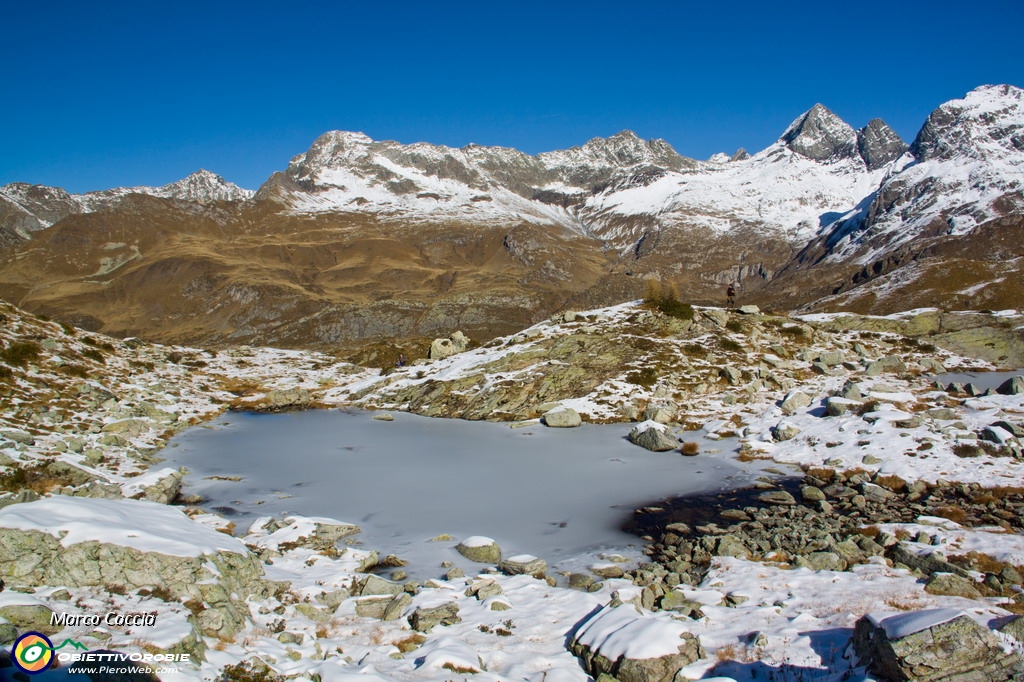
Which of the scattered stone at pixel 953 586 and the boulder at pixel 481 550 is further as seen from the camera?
the boulder at pixel 481 550

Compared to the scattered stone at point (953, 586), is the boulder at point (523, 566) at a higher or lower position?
lower

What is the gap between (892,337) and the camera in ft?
180

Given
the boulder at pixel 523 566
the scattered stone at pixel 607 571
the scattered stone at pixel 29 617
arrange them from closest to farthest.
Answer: the scattered stone at pixel 29 617
the scattered stone at pixel 607 571
the boulder at pixel 523 566

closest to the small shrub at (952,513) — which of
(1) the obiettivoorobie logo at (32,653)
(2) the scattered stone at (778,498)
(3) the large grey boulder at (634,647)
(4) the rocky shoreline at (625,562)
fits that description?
(4) the rocky shoreline at (625,562)

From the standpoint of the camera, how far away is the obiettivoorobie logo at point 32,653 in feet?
28.6

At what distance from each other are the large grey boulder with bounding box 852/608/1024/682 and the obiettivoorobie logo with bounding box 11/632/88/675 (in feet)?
45.5

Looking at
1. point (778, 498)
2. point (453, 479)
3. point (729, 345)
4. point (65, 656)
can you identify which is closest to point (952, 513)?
point (778, 498)

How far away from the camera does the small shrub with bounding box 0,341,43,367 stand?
3528cm

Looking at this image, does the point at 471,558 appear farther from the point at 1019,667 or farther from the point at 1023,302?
the point at 1023,302

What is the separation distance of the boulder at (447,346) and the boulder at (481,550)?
4308 cm

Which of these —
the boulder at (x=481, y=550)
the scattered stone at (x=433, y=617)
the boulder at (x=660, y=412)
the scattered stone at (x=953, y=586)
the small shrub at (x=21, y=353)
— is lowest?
the scattered stone at (x=433, y=617)

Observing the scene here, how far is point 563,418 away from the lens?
3772 cm


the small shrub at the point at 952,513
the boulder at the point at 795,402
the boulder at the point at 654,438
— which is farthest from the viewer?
the boulder at the point at 795,402

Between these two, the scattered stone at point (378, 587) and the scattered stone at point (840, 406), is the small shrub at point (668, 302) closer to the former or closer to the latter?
the scattered stone at point (840, 406)
